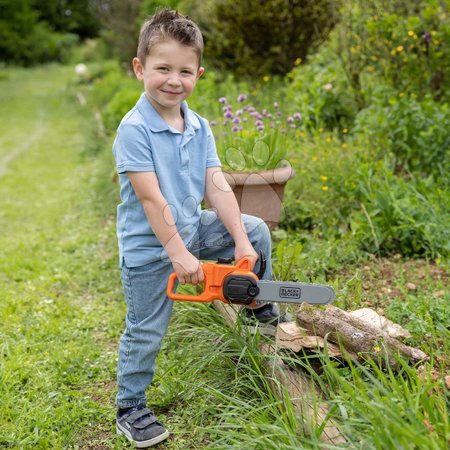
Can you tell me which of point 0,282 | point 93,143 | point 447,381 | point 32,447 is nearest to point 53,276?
point 0,282

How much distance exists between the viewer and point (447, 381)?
2.33 meters

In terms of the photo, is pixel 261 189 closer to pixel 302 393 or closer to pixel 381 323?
pixel 381 323

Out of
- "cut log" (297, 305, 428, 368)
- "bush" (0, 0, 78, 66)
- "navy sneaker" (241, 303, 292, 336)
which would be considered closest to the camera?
"cut log" (297, 305, 428, 368)

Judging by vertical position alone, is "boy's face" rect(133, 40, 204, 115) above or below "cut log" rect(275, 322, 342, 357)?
above

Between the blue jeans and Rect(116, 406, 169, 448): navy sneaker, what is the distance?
1.7 inches

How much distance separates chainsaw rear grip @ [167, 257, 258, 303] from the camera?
2443mm

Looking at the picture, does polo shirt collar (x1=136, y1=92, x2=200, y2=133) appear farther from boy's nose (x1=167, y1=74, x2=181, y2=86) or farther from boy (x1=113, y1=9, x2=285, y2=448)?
boy's nose (x1=167, y1=74, x2=181, y2=86)

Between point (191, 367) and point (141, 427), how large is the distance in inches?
15.7

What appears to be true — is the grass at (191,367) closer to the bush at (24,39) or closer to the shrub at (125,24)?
the shrub at (125,24)

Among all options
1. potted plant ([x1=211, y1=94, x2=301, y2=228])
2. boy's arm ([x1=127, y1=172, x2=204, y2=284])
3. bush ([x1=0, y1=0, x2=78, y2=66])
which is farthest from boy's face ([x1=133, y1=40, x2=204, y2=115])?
bush ([x1=0, y1=0, x2=78, y2=66])

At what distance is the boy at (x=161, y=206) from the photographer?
246 centimetres

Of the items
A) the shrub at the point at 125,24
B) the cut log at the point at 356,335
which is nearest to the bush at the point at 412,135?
the cut log at the point at 356,335

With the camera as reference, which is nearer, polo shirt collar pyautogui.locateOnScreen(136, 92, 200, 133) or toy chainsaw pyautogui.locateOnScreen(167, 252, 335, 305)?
toy chainsaw pyautogui.locateOnScreen(167, 252, 335, 305)

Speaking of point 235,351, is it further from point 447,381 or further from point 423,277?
point 423,277
